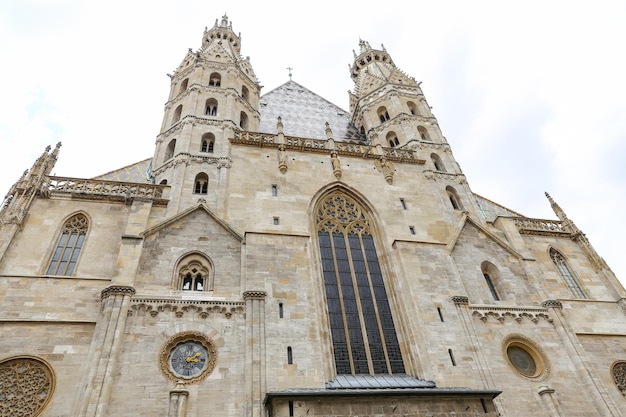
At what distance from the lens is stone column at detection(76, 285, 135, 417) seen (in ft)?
35.5

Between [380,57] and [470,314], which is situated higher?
[380,57]

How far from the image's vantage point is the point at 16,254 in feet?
46.5

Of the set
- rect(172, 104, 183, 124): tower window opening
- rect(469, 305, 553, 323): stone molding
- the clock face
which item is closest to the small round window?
rect(469, 305, 553, 323): stone molding

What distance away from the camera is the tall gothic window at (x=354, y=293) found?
568 inches

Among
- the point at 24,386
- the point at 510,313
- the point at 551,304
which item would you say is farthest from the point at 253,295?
the point at 551,304

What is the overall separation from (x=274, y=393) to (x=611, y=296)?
15631 millimetres

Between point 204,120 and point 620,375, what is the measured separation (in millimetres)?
20103

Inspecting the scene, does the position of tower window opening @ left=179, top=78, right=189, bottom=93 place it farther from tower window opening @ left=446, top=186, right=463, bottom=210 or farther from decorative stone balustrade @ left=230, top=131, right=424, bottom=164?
tower window opening @ left=446, top=186, right=463, bottom=210

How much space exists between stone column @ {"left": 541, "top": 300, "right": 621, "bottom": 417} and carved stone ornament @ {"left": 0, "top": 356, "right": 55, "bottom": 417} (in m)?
16.7

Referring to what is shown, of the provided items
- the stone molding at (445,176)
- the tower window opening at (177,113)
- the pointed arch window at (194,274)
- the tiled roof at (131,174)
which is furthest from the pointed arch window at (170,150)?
the stone molding at (445,176)

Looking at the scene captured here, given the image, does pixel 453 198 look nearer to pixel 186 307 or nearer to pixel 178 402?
pixel 186 307

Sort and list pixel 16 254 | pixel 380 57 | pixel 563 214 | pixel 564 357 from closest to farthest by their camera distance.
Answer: pixel 16 254 → pixel 564 357 → pixel 563 214 → pixel 380 57

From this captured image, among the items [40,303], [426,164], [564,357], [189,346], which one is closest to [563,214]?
[426,164]

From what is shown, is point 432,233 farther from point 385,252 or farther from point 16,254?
point 16,254
